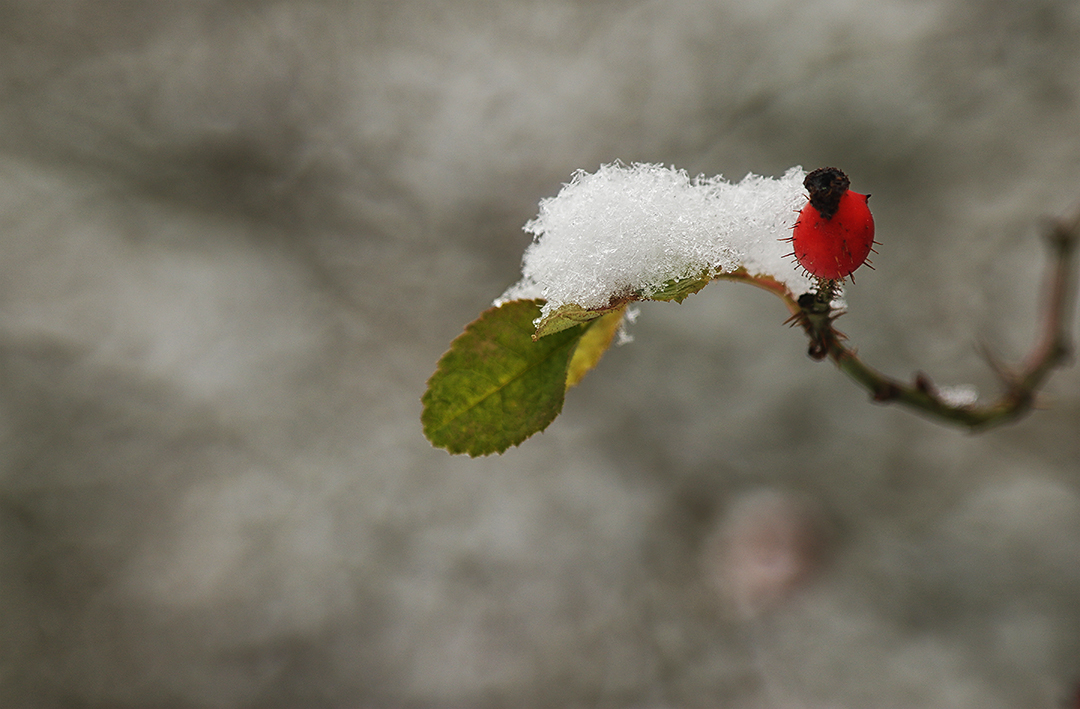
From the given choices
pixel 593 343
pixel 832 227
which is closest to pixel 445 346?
pixel 593 343

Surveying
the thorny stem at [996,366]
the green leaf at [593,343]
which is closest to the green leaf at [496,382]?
the green leaf at [593,343]

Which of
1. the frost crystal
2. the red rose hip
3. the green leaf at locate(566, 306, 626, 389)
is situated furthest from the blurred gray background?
the red rose hip

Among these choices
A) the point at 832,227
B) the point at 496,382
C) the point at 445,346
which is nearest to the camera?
the point at 832,227

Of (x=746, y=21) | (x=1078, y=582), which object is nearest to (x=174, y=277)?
(x=746, y=21)

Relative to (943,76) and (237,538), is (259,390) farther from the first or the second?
(943,76)

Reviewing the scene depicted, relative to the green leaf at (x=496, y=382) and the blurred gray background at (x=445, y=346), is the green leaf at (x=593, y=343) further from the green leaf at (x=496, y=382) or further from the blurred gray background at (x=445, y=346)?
the blurred gray background at (x=445, y=346)

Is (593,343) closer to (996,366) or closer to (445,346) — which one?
(996,366)

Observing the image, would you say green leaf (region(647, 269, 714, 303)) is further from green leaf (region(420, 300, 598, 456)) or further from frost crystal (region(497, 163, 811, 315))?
green leaf (region(420, 300, 598, 456))
